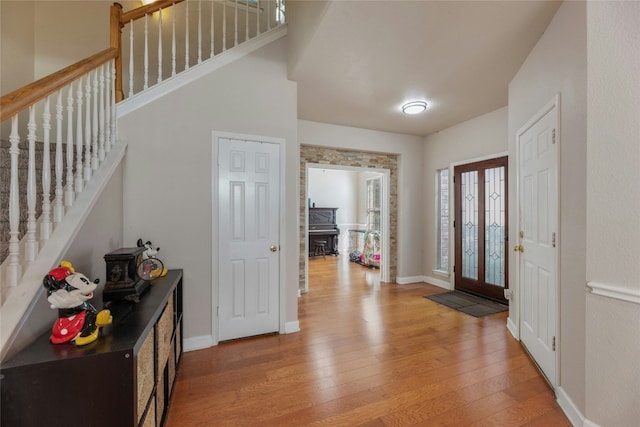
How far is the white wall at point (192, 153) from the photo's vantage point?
2453 millimetres

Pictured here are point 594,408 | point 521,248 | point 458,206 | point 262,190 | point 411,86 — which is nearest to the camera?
point 594,408

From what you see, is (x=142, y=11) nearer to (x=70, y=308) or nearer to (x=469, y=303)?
(x=70, y=308)

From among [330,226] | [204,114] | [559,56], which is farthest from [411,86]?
[330,226]

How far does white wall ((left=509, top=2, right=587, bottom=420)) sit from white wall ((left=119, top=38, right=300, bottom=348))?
2.30 meters

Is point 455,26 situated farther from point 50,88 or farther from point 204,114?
point 50,88

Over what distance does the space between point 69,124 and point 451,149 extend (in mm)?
4774

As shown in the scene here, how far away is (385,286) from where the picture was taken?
4820 mm

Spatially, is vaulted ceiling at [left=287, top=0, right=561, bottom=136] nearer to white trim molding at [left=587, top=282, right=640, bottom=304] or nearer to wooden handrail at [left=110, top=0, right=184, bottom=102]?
wooden handrail at [left=110, top=0, right=184, bottom=102]

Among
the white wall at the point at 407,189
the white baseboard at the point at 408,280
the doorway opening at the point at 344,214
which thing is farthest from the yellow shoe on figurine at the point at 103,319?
the doorway opening at the point at 344,214

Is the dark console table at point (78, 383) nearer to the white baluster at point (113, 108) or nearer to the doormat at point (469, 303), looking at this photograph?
the white baluster at point (113, 108)

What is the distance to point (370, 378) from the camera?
2.15 metres

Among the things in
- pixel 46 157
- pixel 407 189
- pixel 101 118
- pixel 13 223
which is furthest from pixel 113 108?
pixel 407 189

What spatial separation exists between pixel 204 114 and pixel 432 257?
4305 mm

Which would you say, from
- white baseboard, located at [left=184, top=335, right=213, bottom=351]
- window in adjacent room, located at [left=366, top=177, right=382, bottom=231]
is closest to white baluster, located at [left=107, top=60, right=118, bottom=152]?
white baseboard, located at [left=184, top=335, right=213, bottom=351]
